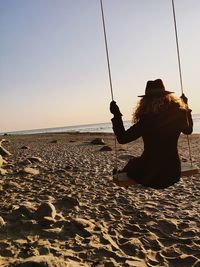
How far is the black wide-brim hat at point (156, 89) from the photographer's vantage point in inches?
248

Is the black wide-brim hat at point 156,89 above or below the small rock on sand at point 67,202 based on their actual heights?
above

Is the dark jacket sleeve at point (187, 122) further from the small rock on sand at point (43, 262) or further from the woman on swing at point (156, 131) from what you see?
the small rock on sand at point (43, 262)

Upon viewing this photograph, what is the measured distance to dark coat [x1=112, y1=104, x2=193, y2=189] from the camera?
627cm

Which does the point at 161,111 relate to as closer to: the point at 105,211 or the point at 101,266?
the point at 101,266

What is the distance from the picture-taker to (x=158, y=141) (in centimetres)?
640

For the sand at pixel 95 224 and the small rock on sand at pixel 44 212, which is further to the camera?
the small rock on sand at pixel 44 212


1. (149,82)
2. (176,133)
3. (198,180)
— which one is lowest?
(198,180)

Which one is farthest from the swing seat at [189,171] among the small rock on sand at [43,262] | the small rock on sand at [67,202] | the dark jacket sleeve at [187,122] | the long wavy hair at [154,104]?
the small rock on sand at [67,202]

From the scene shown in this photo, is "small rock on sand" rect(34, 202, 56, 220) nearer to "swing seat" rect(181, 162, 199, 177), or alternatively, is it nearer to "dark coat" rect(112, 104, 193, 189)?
"dark coat" rect(112, 104, 193, 189)

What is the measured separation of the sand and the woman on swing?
1352 mm

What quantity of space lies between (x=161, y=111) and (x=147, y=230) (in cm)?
305

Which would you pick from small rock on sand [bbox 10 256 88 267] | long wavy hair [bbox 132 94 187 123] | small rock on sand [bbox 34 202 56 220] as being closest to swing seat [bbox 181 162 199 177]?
long wavy hair [bbox 132 94 187 123]

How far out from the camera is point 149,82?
6.40m

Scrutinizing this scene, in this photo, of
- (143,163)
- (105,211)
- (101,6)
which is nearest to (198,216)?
(105,211)
